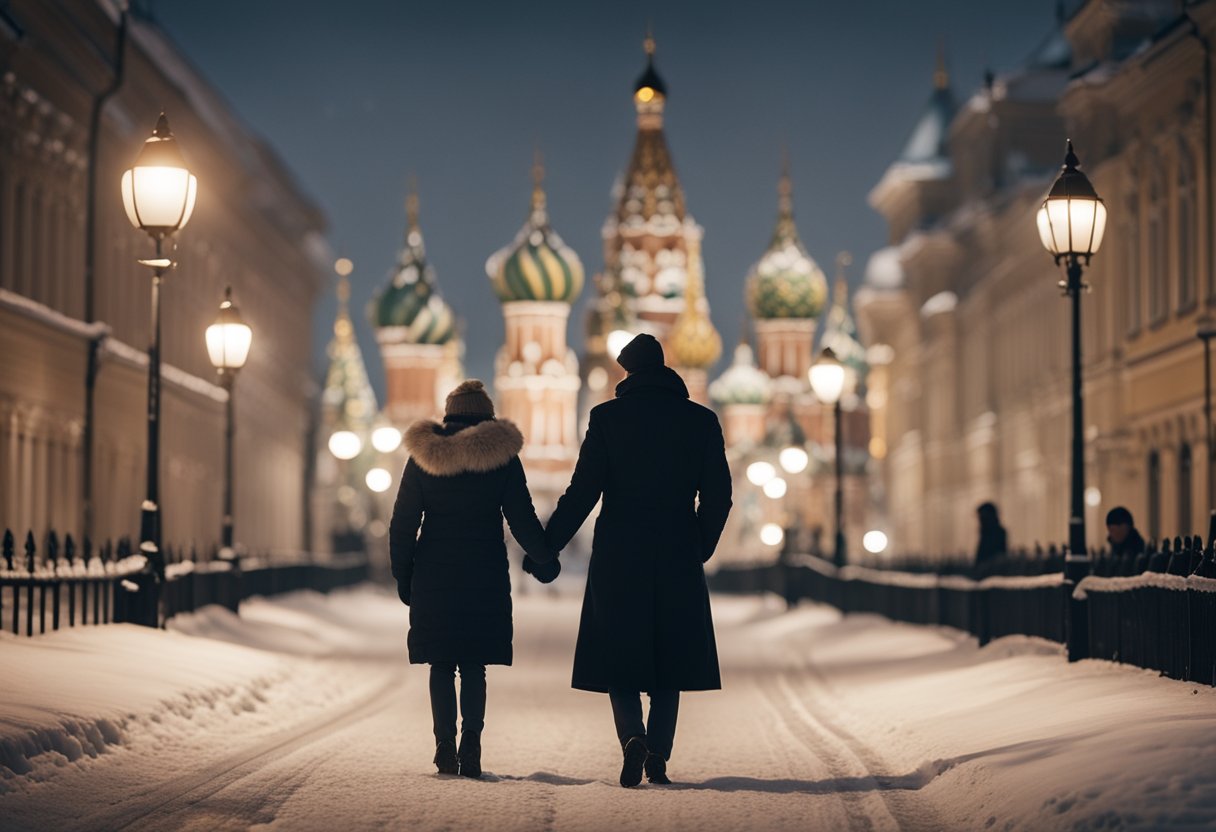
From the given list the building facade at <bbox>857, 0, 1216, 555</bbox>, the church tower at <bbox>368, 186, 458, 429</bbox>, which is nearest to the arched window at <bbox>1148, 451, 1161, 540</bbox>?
the building facade at <bbox>857, 0, 1216, 555</bbox>

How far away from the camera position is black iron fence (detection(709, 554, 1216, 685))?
15773 millimetres

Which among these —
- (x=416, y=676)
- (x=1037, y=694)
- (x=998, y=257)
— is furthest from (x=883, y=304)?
(x=1037, y=694)

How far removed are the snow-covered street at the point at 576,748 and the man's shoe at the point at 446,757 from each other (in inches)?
4.4

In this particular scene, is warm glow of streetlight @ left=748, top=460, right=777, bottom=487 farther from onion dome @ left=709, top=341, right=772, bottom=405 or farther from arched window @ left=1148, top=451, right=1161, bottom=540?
onion dome @ left=709, top=341, right=772, bottom=405

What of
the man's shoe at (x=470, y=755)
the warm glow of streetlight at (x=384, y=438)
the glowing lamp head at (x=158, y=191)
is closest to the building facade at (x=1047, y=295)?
the warm glow of streetlight at (x=384, y=438)

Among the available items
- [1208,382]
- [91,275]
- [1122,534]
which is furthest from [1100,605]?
[91,275]

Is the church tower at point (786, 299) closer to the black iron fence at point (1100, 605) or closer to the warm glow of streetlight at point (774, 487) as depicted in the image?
the warm glow of streetlight at point (774, 487)

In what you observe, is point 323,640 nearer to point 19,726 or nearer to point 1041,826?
point 19,726

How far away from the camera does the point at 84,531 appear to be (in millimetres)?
44438

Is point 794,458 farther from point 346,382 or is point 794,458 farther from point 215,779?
point 346,382

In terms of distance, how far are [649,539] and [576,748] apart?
3.18 metres

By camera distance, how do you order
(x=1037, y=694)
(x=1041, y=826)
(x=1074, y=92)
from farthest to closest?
(x=1074, y=92) → (x=1037, y=694) → (x=1041, y=826)

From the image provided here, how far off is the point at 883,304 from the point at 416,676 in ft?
272

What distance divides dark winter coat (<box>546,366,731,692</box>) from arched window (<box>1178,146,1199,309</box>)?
3213cm
